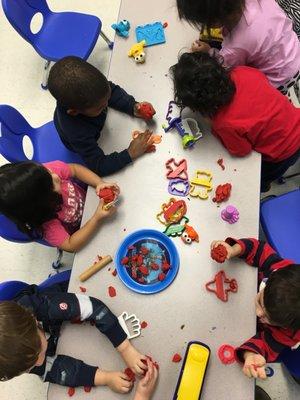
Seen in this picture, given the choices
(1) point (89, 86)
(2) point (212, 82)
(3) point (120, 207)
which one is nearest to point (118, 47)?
(1) point (89, 86)

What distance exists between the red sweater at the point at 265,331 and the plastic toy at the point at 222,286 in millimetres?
79

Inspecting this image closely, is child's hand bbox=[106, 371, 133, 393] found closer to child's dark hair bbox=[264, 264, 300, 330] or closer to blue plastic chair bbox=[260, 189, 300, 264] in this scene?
child's dark hair bbox=[264, 264, 300, 330]

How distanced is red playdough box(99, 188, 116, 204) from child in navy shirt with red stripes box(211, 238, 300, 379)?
0.34 m

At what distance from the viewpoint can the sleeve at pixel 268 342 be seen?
1.00m

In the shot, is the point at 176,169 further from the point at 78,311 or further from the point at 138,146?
the point at 78,311

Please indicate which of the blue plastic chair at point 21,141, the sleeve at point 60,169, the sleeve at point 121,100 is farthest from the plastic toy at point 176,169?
the blue plastic chair at point 21,141

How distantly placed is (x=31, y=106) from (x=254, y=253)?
171cm

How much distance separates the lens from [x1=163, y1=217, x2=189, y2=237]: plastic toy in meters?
1.17

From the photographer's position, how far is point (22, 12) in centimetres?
178

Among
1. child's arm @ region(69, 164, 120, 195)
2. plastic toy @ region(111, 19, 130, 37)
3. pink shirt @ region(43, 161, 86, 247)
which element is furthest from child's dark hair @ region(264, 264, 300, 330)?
plastic toy @ region(111, 19, 130, 37)

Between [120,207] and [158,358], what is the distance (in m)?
0.46

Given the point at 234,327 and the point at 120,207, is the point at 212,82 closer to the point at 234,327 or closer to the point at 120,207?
the point at 120,207

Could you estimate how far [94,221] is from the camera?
1.18 m

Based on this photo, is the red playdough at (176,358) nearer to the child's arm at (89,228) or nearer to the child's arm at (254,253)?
the child's arm at (254,253)
